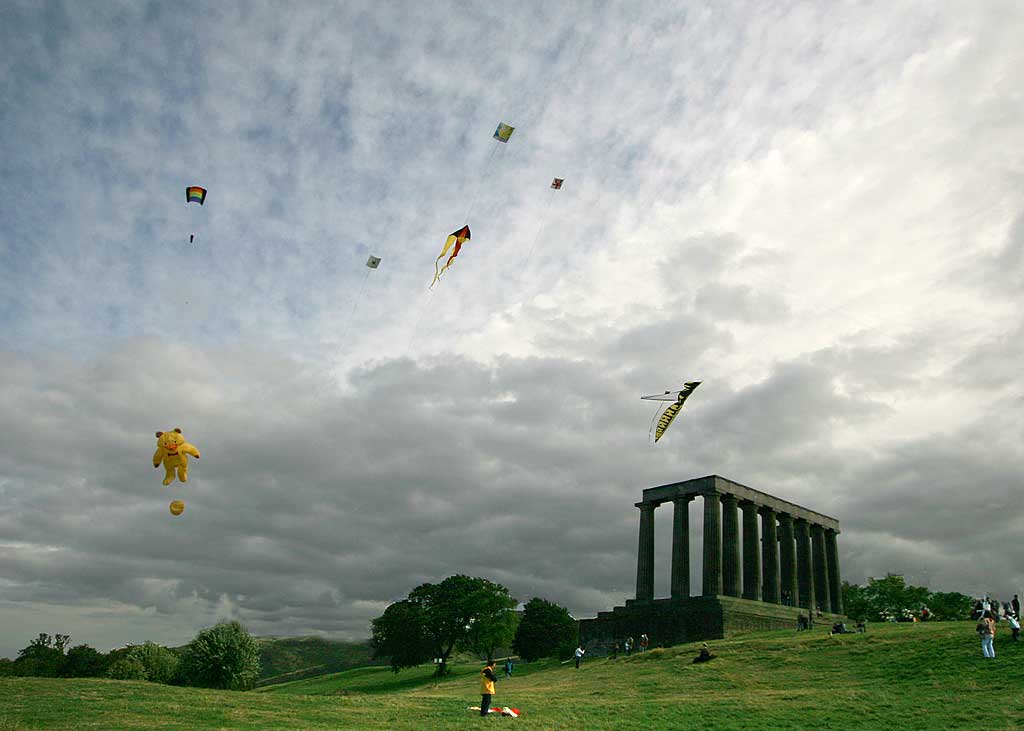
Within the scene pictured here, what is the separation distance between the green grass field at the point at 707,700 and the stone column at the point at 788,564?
33.5m

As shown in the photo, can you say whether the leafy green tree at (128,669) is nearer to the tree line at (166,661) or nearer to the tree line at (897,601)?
the tree line at (166,661)

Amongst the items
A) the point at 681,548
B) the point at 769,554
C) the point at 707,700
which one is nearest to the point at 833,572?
the point at 769,554

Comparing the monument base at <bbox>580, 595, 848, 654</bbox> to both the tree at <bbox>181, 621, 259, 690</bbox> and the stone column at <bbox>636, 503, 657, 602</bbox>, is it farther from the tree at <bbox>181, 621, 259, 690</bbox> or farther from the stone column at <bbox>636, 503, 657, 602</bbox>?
the tree at <bbox>181, 621, 259, 690</bbox>

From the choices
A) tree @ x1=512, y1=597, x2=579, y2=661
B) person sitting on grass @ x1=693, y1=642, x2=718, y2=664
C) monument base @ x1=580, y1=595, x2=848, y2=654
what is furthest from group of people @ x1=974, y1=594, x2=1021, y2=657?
tree @ x1=512, y1=597, x2=579, y2=661

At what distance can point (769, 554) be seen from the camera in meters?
76.2

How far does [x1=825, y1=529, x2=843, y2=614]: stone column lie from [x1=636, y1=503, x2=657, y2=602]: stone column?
24.0 m

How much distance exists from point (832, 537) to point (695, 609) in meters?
30.5

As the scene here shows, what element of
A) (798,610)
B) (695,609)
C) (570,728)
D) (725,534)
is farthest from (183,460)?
(798,610)

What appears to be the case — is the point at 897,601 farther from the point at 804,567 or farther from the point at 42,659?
the point at 42,659

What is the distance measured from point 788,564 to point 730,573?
12603 mm

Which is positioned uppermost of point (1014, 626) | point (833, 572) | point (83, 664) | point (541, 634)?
point (833, 572)

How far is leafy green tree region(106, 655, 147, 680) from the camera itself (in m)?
91.2

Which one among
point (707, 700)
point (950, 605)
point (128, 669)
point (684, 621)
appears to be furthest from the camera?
point (950, 605)

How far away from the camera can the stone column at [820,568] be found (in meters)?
82.2
